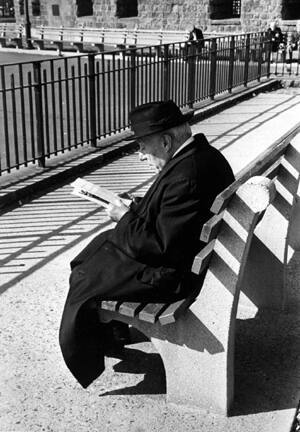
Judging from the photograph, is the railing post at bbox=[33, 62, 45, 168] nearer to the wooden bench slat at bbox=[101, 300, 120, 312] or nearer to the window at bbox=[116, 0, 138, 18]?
the wooden bench slat at bbox=[101, 300, 120, 312]

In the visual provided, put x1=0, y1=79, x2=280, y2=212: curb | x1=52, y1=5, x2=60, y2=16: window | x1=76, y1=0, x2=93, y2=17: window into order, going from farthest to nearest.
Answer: x1=52, y1=5, x2=60, y2=16: window, x1=76, y1=0, x2=93, y2=17: window, x1=0, y1=79, x2=280, y2=212: curb

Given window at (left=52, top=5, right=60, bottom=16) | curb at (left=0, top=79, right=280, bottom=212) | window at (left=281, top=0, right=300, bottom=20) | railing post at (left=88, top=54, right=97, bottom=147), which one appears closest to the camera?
curb at (left=0, top=79, right=280, bottom=212)

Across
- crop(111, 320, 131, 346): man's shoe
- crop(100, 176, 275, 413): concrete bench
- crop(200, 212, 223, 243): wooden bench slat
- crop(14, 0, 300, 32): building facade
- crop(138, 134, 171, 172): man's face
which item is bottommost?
crop(111, 320, 131, 346): man's shoe

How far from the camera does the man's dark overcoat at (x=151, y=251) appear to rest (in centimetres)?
320

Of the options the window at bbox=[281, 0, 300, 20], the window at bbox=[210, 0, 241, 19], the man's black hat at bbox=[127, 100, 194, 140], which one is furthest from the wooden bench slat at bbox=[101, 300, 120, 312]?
the window at bbox=[210, 0, 241, 19]

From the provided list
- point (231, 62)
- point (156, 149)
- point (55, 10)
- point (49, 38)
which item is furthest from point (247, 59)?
point (55, 10)

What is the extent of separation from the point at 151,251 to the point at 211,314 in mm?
409

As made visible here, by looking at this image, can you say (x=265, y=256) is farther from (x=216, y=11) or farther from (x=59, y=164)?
(x=216, y=11)

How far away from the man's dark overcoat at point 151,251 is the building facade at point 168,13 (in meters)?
28.8

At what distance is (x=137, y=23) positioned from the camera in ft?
127

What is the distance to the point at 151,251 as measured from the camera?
3.24 meters

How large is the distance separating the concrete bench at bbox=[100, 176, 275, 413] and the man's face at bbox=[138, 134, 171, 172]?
16.5 inches

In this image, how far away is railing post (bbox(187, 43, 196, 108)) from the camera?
1194cm

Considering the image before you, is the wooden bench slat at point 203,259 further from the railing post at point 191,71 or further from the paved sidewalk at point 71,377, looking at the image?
the railing post at point 191,71
